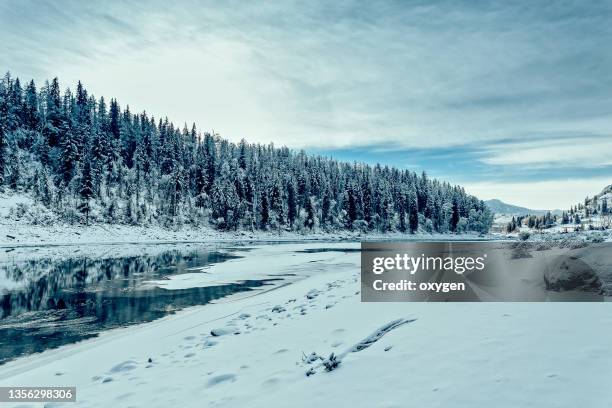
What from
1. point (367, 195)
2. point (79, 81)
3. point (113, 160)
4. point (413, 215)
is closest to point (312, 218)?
point (367, 195)

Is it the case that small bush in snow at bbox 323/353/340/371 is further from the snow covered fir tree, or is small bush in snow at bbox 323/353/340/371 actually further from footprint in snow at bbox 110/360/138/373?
the snow covered fir tree

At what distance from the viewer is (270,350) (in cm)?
766

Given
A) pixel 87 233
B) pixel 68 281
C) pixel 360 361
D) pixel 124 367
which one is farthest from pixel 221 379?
pixel 87 233

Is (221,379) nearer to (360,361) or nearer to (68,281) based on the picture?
(360,361)

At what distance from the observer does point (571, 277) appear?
9031mm

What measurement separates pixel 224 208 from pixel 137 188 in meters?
19.2

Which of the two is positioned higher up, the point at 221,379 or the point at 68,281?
the point at 221,379

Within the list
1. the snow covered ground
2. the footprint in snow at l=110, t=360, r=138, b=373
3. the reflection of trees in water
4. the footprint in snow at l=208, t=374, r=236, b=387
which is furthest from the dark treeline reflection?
the footprint in snow at l=208, t=374, r=236, b=387

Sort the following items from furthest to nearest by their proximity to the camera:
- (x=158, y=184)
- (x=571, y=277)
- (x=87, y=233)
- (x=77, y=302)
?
(x=158, y=184) → (x=87, y=233) → (x=77, y=302) → (x=571, y=277)

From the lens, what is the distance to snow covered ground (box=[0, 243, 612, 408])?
4.27 meters

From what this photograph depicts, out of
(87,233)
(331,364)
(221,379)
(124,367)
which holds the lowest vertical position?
(124,367)

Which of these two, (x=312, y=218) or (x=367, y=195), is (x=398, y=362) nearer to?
(x=312, y=218)

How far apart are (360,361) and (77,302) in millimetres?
15424

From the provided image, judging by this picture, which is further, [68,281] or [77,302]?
[68,281]
